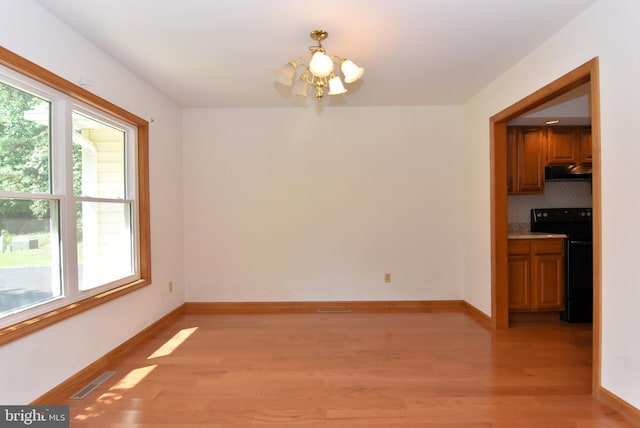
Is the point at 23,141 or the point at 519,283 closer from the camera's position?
the point at 23,141

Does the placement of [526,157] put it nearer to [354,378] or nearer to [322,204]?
[322,204]

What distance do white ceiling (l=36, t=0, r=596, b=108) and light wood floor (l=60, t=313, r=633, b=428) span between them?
2.52m

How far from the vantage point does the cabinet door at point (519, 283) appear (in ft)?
12.0

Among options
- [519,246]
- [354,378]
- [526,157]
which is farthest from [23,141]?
[526,157]

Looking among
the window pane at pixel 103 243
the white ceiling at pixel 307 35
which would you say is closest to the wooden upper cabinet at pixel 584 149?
the white ceiling at pixel 307 35

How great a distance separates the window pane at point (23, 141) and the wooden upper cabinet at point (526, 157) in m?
4.53

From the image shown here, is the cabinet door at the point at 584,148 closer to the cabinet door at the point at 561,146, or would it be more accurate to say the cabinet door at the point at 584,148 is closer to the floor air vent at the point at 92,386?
the cabinet door at the point at 561,146

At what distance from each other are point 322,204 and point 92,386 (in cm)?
279

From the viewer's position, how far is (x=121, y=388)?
2355mm

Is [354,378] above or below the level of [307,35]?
below

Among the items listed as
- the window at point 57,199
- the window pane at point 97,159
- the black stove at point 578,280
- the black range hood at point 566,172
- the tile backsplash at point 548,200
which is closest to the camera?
the window at point 57,199

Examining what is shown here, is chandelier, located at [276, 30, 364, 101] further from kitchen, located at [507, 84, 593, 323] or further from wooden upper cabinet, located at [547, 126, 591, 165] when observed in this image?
wooden upper cabinet, located at [547, 126, 591, 165]

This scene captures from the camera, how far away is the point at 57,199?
2.32 metres

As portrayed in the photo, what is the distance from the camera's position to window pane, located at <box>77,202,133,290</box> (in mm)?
2619
